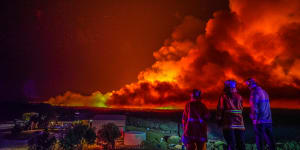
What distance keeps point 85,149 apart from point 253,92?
5.36 meters

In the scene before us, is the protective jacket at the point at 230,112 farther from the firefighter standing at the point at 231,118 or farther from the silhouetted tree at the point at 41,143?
the silhouetted tree at the point at 41,143

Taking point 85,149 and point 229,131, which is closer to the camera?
point 229,131

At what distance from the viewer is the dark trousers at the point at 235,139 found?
13.6ft

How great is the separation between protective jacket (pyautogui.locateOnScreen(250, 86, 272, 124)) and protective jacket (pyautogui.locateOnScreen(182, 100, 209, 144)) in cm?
120

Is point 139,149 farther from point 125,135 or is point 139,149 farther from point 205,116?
point 205,116

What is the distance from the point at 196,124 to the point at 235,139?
31.3 inches

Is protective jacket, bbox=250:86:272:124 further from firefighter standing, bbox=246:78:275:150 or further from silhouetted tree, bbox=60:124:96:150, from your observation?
silhouetted tree, bbox=60:124:96:150

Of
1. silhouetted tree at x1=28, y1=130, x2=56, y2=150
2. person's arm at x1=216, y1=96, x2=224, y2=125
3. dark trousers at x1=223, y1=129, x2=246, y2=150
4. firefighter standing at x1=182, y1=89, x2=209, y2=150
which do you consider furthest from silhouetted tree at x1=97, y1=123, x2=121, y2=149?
dark trousers at x1=223, y1=129, x2=246, y2=150

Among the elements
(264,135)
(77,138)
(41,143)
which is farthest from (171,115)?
(264,135)

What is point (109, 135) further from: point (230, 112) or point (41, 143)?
point (230, 112)

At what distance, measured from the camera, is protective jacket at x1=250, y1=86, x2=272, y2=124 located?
15.2ft

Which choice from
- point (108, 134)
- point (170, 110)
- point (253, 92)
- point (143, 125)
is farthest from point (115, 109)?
point (253, 92)

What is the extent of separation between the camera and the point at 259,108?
4.70m

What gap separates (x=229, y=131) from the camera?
422cm
